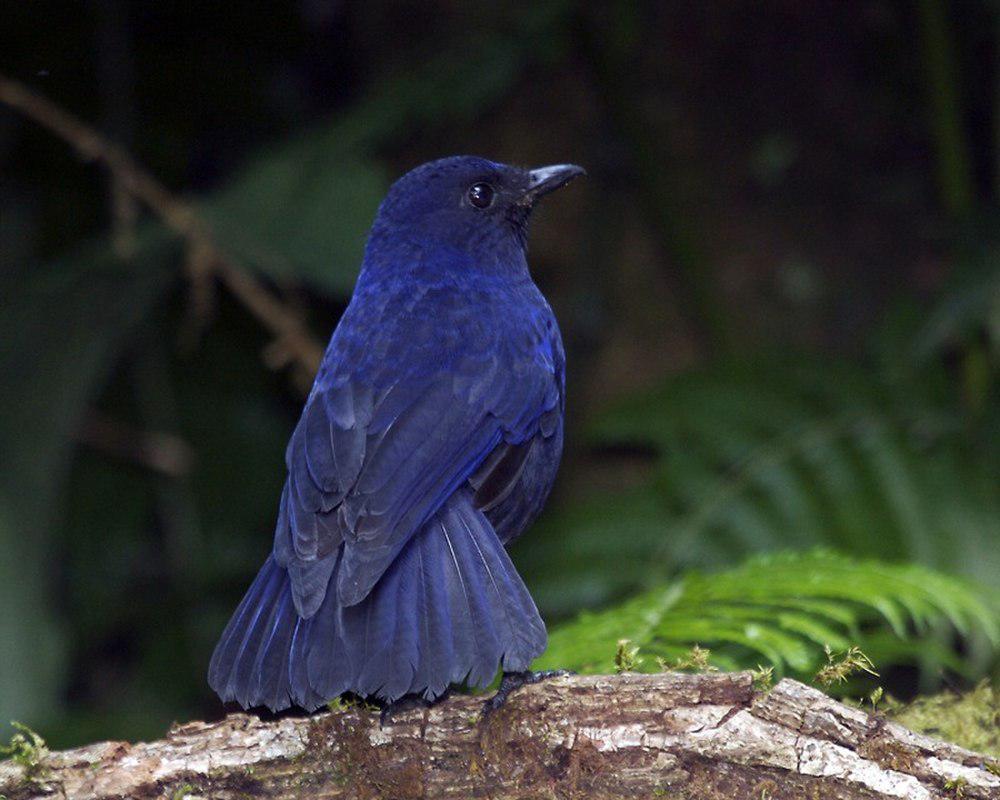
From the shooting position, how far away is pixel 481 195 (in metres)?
3.42

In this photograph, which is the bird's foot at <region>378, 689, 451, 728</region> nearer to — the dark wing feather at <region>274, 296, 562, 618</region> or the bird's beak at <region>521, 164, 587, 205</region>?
the dark wing feather at <region>274, 296, 562, 618</region>

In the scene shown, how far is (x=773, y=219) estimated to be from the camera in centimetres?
496

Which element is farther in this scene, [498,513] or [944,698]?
[498,513]

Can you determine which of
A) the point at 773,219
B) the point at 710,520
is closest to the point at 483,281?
the point at 710,520

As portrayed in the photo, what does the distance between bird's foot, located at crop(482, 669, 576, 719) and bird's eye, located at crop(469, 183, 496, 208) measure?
1.52 meters

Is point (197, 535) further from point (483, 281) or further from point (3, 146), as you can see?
point (483, 281)

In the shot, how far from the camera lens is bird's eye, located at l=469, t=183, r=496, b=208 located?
3406 millimetres

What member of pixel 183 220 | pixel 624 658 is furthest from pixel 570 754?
pixel 183 220

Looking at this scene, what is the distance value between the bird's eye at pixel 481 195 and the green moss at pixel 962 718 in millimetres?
1610

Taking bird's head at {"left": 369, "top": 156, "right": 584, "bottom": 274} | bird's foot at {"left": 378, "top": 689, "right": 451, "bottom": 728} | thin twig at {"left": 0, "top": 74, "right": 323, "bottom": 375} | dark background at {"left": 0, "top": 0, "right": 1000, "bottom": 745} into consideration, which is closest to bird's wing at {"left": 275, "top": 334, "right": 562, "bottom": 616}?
bird's foot at {"left": 378, "top": 689, "right": 451, "bottom": 728}

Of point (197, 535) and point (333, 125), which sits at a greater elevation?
point (333, 125)

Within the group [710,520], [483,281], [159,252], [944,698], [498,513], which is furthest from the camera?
[159,252]

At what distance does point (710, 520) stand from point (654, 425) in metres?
0.42

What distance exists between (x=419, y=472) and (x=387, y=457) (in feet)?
0.25
